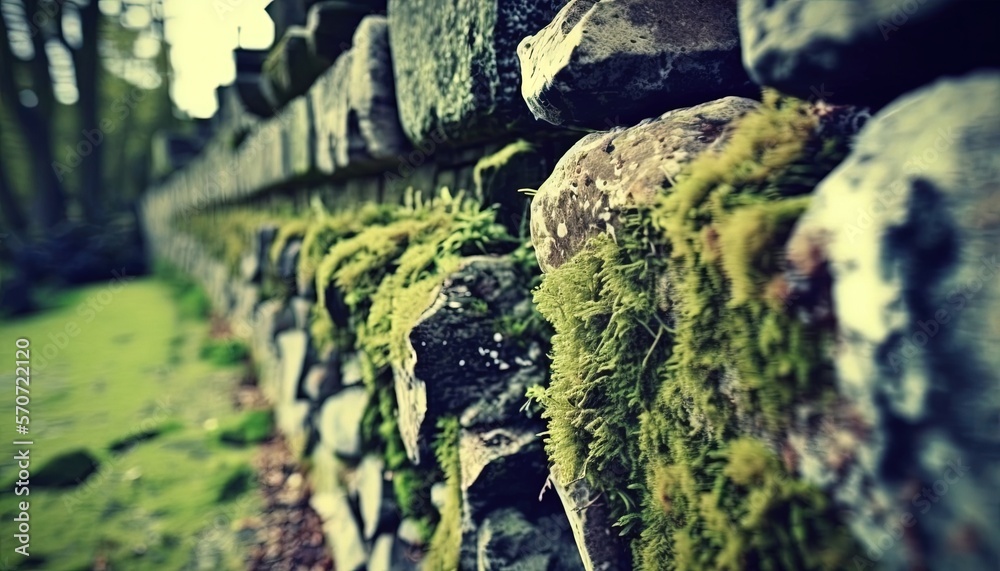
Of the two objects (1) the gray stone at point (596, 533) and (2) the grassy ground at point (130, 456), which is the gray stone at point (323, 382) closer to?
(2) the grassy ground at point (130, 456)

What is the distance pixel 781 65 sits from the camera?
0.87 m

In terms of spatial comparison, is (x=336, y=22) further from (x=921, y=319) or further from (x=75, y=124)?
(x=75, y=124)

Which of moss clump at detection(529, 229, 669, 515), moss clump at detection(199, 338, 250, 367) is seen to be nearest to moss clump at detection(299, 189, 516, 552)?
moss clump at detection(529, 229, 669, 515)

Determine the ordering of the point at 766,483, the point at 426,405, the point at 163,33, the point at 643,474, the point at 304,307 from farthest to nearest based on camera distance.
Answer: the point at 163,33, the point at 304,307, the point at 426,405, the point at 643,474, the point at 766,483

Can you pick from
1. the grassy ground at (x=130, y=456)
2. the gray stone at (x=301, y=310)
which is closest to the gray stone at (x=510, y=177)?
the gray stone at (x=301, y=310)

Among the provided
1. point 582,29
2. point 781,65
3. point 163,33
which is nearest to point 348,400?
point 582,29

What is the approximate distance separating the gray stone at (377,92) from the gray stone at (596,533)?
6.01 feet

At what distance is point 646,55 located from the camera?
1249mm

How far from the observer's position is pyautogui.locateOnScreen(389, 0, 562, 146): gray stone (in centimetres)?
169

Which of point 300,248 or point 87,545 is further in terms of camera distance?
point 300,248

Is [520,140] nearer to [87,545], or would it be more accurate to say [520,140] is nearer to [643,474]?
[643,474]

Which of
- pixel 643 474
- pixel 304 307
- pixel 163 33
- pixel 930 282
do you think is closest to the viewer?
pixel 930 282

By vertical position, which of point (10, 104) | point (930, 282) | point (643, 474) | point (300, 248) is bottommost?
point (10, 104)

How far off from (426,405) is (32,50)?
19230 millimetres
